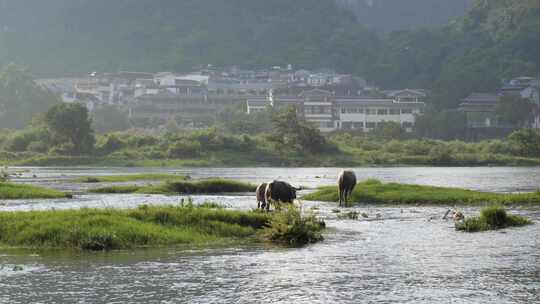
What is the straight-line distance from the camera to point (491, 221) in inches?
1159

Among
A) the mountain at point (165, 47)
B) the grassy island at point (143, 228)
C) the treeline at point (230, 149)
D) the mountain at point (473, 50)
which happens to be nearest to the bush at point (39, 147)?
the treeline at point (230, 149)

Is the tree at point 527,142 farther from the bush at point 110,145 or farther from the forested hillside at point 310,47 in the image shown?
the forested hillside at point 310,47

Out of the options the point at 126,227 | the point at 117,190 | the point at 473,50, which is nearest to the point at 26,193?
the point at 117,190

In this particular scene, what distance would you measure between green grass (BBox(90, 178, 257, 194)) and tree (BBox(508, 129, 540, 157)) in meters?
53.4

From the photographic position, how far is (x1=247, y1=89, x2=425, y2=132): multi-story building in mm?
127188

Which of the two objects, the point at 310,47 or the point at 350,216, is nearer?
the point at 350,216

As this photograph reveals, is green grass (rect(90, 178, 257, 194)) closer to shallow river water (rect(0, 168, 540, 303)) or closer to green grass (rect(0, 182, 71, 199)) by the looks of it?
green grass (rect(0, 182, 71, 199))

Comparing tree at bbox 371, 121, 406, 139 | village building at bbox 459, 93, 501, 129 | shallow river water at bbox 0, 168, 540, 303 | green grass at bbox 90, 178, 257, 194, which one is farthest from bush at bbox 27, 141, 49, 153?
shallow river water at bbox 0, 168, 540, 303

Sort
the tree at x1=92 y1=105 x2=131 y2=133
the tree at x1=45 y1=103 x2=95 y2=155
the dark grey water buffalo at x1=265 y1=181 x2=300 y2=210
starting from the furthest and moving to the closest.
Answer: the tree at x1=92 y1=105 x2=131 y2=133
the tree at x1=45 y1=103 x2=95 y2=155
the dark grey water buffalo at x1=265 y1=181 x2=300 y2=210

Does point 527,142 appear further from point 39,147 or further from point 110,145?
point 39,147

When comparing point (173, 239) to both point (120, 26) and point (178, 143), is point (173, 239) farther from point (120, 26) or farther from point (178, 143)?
point (120, 26)

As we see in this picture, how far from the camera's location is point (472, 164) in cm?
9144

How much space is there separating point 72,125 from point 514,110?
59045 millimetres

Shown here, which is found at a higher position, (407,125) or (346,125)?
(346,125)
